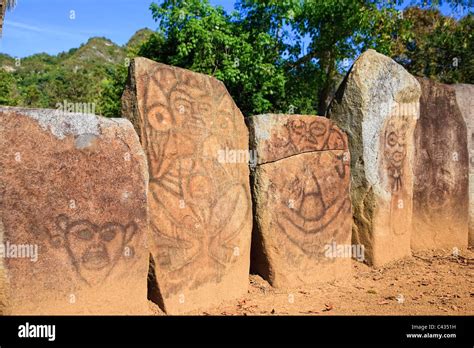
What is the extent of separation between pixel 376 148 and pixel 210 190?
1842 mm

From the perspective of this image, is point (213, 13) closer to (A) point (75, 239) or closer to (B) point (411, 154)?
(B) point (411, 154)

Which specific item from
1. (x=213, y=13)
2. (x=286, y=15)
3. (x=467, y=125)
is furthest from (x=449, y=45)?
(x=467, y=125)

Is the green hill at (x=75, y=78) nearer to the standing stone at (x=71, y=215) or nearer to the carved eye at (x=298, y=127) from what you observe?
the carved eye at (x=298, y=127)

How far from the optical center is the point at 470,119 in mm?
5395

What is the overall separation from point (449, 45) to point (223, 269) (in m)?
13.7

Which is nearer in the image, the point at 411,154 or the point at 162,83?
the point at 162,83

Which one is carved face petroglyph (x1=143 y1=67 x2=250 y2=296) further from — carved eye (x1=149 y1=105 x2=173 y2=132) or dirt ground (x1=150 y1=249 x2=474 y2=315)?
dirt ground (x1=150 y1=249 x2=474 y2=315)

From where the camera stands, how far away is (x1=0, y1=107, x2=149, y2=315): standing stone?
231 cm

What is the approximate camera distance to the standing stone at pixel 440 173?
195 inches

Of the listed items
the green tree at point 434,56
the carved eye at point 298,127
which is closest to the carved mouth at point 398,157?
the carved eye at point 298,127

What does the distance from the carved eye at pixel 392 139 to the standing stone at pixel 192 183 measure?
1596 mm

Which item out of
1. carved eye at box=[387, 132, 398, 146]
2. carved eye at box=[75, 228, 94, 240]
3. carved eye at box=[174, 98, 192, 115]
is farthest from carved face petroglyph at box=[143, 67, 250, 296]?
carved eye at box=[387, 132, 398, 146]

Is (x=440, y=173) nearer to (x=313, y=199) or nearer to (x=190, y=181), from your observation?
(x=313, y=199)

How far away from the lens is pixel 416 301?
3.58m
